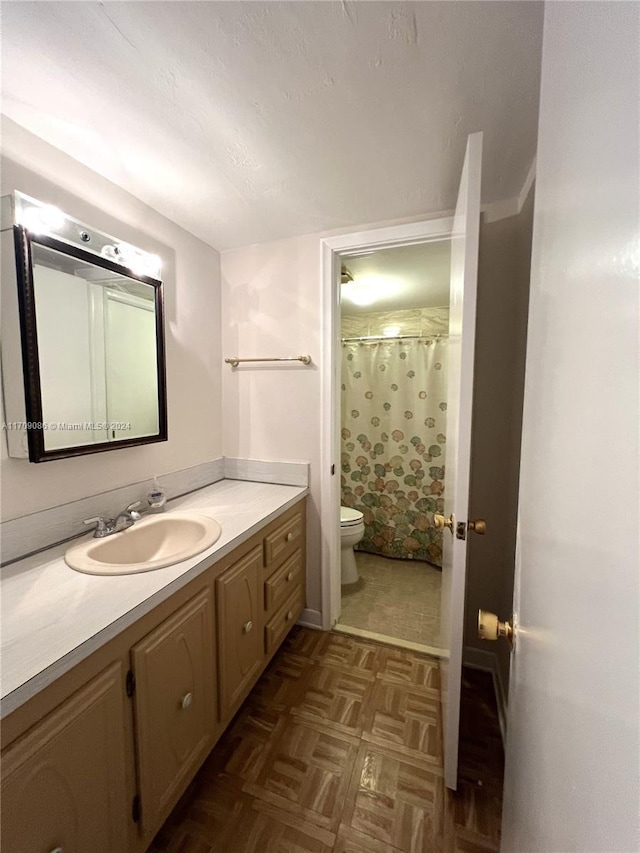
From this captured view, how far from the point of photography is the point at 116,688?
76 cm

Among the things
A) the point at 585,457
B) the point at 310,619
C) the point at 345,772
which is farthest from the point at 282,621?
the point at 585,457

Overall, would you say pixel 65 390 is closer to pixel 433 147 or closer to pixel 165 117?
pixel 165 117

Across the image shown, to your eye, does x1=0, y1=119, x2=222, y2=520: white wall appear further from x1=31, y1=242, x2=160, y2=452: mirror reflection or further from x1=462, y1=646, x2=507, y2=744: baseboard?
x1=462, y1=646, x2=507, y2=744: baseboard

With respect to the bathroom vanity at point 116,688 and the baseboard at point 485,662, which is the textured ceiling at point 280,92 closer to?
the bathroom vanity at point 116,688

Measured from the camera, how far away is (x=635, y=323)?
24 cm

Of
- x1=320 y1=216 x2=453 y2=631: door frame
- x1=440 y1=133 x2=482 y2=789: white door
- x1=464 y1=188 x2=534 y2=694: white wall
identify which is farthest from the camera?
x1=320 y1=216 x2=453 y2=631: door frame

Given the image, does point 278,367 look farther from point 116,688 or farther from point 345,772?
point 345,772

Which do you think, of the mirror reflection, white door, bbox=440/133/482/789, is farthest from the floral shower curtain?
the mirror reflection

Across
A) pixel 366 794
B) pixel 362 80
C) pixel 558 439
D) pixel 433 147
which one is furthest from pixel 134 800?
pixel 433 147

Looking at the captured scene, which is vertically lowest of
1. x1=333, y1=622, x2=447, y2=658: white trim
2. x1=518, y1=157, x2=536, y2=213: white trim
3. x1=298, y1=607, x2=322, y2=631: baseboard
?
x1=333, y1=622, x2=447, y2=658: white trim

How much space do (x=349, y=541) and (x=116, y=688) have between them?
1.62 m

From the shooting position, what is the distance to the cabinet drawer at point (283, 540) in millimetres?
1409

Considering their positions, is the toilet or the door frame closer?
the door frame

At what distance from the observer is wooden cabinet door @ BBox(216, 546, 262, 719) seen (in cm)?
114
